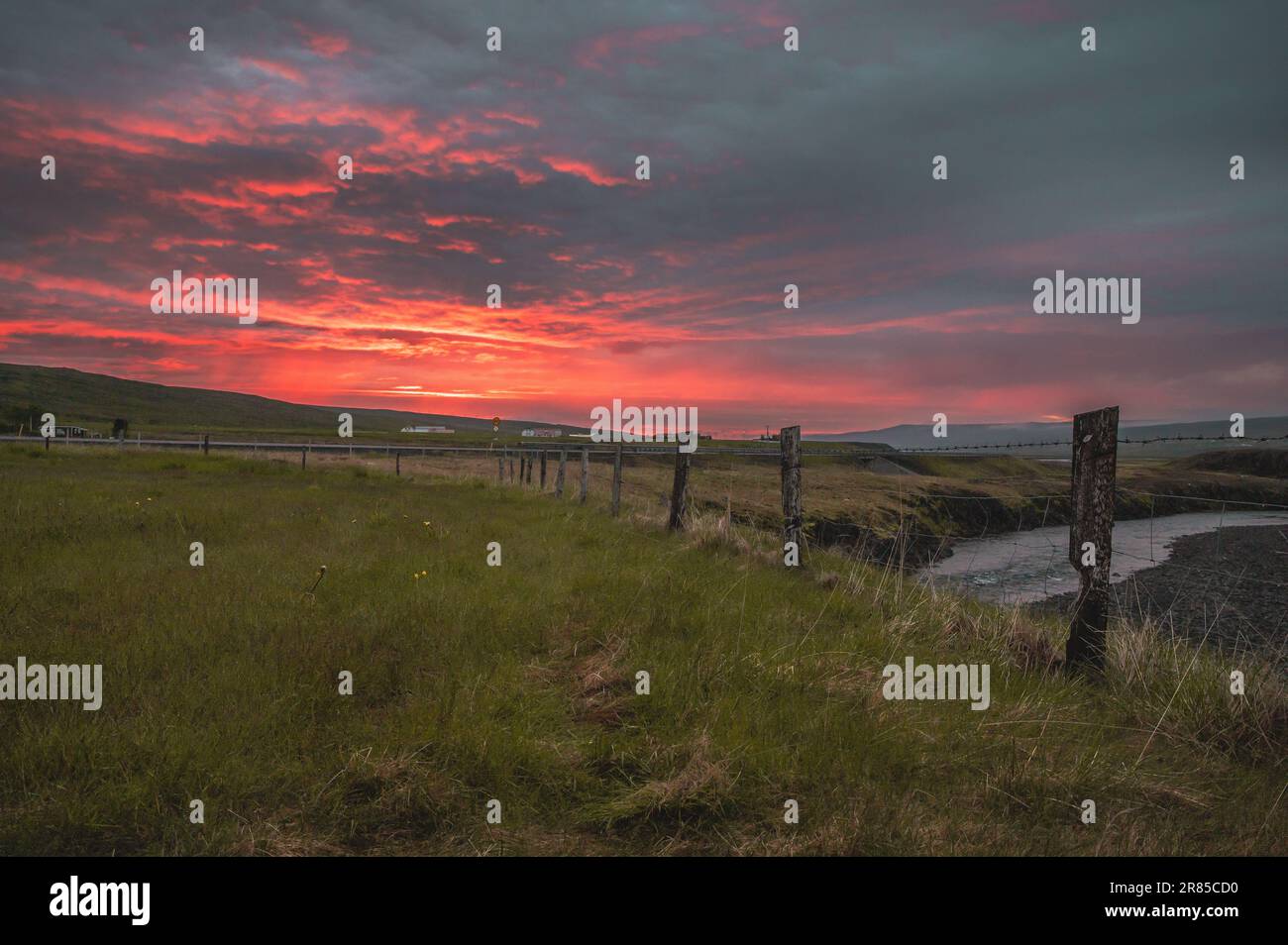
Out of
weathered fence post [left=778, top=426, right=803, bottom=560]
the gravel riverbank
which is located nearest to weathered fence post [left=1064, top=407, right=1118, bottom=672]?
weathered fence post [left=778, top=426, right=803, bottom=560]

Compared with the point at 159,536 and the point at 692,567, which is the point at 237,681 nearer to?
the point at 692,567

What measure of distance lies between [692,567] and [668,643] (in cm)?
330

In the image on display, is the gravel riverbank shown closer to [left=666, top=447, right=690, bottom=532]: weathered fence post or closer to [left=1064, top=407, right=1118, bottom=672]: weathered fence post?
[left=1064, top=407, right=1118, bottom=672]: weathered fence post

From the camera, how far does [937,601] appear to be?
8141 mm

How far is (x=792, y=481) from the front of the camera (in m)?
10.4

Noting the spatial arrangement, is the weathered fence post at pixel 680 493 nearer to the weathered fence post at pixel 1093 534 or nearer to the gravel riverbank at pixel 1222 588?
the gravel riverbank at pixel 1222 588

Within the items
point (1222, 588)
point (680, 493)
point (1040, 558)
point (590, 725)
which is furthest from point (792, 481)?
point (1040, 558)

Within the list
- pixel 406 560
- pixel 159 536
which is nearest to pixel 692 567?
pixel 406 560

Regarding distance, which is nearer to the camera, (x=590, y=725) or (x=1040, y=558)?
(x=590, y=725)

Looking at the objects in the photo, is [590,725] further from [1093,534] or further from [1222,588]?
[1222,588]

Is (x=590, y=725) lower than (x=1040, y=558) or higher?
higher

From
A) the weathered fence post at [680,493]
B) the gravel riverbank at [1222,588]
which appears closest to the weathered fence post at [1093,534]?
the gravel riverbank at [1222,588]

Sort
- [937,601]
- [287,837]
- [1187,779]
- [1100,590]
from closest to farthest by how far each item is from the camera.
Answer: [287,837]
[1187,779]
[1100,590]
[937,601]

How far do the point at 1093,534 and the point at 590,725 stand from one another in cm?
489
